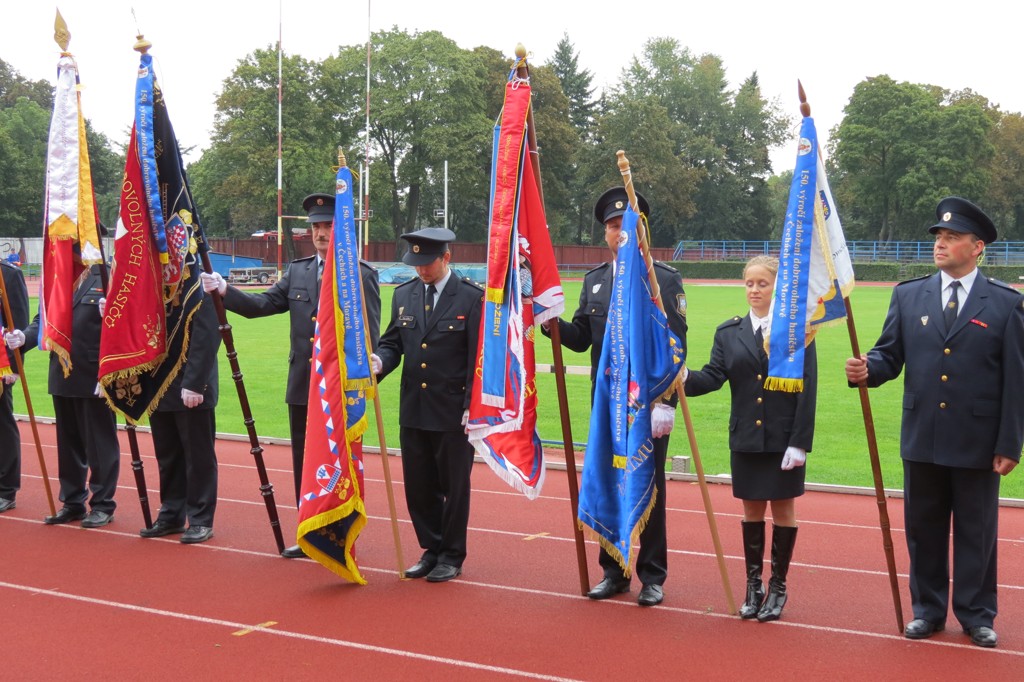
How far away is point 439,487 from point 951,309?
3040 millimetres

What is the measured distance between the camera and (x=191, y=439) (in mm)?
7102

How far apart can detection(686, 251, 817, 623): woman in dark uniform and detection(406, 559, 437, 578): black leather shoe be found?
1858 mm

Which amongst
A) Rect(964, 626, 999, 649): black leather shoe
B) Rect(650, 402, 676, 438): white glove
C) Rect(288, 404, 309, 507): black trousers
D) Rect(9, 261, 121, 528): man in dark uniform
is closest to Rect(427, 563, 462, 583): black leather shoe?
Rect(288, 404, 309, 507): black trousers

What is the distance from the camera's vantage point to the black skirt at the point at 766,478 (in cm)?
516

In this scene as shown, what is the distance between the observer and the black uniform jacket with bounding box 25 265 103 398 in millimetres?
7586

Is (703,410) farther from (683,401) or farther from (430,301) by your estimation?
(683,401)

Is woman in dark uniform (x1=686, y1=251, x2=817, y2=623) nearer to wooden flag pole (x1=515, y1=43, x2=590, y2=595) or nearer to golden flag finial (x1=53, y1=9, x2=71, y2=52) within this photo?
wooden flag pole (x1=515, y1=43, x2=590, y2=595)

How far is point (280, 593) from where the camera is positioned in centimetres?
582

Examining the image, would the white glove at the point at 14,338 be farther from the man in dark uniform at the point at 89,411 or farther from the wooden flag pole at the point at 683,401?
the wooden flag pole at the point at 683,401

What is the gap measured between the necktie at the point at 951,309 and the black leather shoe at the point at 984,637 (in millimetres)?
1383

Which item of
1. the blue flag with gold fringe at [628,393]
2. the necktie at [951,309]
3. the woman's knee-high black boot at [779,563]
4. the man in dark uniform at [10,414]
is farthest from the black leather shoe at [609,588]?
the man in dark uniform at [10,414]

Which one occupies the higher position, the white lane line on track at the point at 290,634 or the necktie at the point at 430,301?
the necktie at the point at 430,301

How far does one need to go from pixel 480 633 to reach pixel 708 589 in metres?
1.46

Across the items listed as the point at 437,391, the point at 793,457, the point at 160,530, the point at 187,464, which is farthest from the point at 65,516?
the point at 793,457
